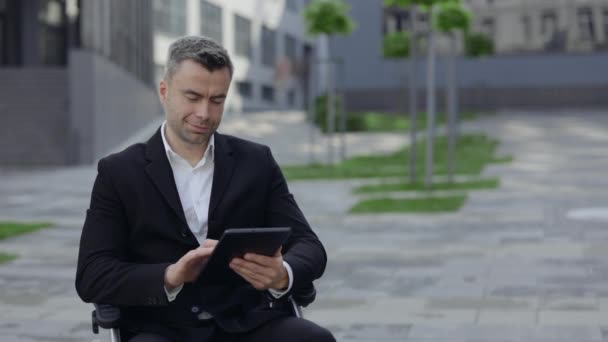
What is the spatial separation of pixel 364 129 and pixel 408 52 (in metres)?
3.60

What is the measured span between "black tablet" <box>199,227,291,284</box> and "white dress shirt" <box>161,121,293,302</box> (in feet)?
0.98

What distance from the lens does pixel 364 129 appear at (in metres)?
43.9

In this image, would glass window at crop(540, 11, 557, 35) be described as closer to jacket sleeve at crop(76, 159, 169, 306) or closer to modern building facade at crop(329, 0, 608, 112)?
modern building facade at crop(329, 0, 608, 112)

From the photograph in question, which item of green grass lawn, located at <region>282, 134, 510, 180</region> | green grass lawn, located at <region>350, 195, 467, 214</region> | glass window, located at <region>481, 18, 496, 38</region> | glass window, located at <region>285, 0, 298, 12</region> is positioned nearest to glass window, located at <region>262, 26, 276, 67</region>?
glass window, located at <region>285, 0, 298, 12</region>

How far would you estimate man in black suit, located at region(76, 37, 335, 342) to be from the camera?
409cm

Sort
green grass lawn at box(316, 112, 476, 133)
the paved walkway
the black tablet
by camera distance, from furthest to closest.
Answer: green grass lawn at box(316, 112, 476, 133)
the paved walkway
the black tablet

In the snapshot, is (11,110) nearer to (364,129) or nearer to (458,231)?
(364,129)

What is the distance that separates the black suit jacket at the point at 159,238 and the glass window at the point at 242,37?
56.6 meters

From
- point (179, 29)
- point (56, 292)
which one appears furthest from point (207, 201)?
point (179, 29)

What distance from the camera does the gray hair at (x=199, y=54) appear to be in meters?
4.06

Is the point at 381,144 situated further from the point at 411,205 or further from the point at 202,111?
the point at 202,111

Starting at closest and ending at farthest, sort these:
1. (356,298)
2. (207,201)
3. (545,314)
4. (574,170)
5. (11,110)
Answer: (207,201) → (545,314) → (356,298) → (574,170) → (11,110)

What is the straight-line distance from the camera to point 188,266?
3.95 meters

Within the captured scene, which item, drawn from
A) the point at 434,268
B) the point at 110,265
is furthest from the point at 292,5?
the point at 110,265
